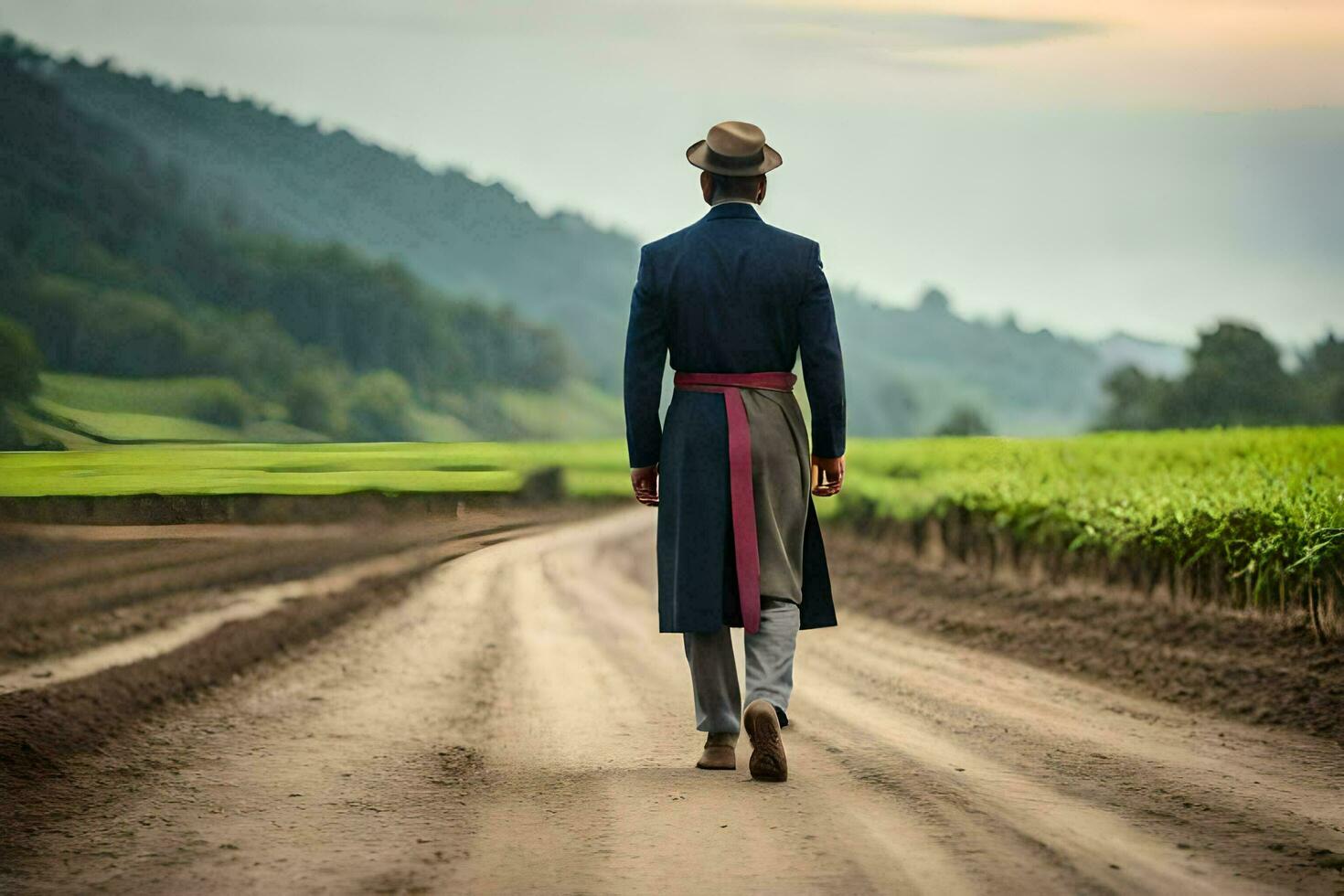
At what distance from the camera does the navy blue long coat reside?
209 inches

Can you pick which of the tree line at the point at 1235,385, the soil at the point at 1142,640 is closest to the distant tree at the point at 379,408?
the soil at the point at 1142,640

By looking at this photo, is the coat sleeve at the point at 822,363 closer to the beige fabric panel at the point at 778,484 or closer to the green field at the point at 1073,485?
the beige fabric panel at the point at 778,484

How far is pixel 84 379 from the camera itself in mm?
9586

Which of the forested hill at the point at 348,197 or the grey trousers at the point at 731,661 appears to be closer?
the grey trousers at the point at 731,661

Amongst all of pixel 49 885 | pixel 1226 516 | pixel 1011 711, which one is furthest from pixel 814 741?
pixel 1226 516

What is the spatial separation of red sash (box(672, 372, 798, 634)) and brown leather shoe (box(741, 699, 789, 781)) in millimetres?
352

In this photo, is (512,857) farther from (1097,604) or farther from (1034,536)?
(1034,536)

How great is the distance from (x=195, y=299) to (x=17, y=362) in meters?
2.67

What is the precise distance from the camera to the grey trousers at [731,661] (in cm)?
523

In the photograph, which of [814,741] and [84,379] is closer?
[814,741]

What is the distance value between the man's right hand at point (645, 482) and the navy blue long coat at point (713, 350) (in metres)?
0.10

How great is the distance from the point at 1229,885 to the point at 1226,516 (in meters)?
5.58

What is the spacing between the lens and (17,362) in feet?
30.3

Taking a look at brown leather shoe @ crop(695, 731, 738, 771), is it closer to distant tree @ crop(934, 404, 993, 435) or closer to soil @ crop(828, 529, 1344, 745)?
soil @ crop(828, 529, 1344, 745)
